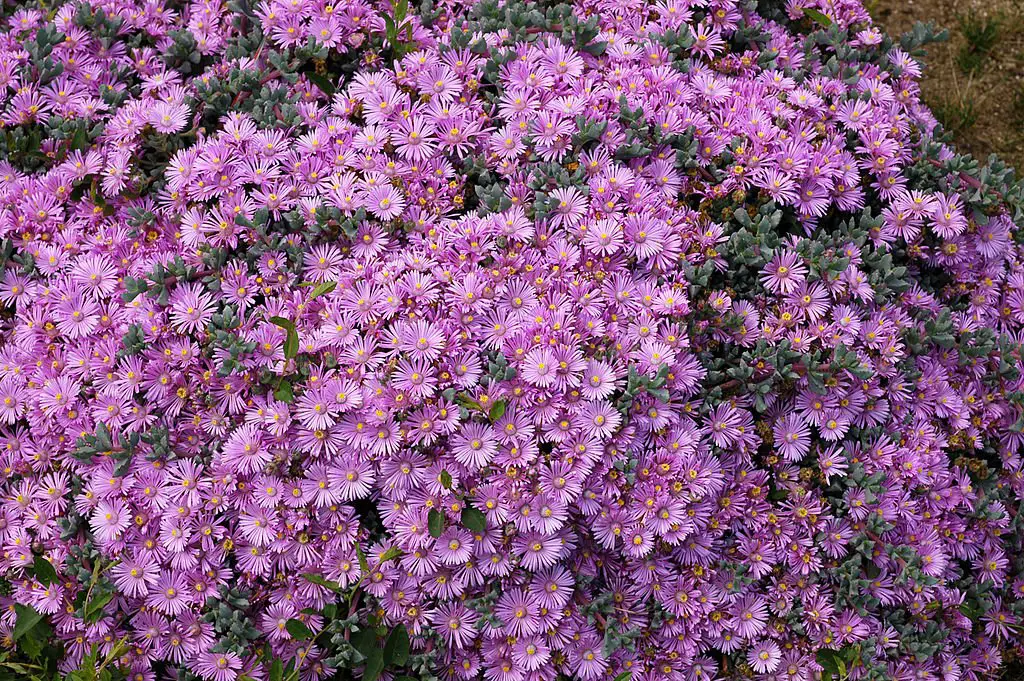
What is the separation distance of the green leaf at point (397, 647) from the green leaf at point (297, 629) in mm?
240

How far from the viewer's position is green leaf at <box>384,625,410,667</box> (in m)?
2.72

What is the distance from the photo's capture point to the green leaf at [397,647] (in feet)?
8.93

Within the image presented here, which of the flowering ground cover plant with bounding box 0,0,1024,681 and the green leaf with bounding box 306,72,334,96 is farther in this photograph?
the green leaf with bounding box 306,72,334,96

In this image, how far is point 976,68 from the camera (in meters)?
5.18

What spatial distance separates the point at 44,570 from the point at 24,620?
0.15 m

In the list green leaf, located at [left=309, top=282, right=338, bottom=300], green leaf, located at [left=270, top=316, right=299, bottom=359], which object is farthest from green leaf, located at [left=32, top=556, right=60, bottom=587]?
green leaf, located at [left=309, top=282, right=338, bottom=300]

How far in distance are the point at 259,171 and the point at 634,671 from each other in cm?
208

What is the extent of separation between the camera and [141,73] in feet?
11.8

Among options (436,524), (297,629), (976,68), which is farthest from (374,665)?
(976,68)

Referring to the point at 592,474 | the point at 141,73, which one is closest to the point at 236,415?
the point at 592,474

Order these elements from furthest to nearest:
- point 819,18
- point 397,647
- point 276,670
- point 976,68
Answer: point 976,68 < point 819,18 < point 397,647 < point 276,670

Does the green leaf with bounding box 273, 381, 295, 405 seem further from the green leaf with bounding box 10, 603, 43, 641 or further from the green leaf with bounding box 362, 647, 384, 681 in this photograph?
the green leaf with bounding box 10, 603, 43, 641

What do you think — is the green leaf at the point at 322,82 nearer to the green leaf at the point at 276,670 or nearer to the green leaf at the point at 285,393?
the green leaf at the point at 285,393

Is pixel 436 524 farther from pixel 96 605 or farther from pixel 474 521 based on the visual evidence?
pixel 96 605
